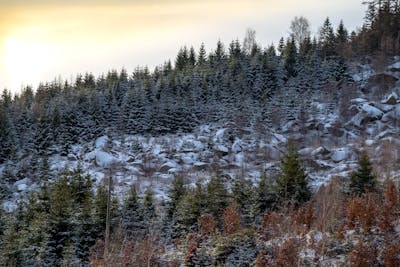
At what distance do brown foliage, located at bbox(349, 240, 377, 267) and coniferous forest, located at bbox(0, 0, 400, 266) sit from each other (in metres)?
0.04

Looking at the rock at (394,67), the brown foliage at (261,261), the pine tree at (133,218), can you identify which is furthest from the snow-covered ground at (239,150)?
the brown foliage at (261,261)

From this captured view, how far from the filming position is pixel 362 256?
11.9m

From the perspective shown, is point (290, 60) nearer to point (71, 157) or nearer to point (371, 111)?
point (371, 111)

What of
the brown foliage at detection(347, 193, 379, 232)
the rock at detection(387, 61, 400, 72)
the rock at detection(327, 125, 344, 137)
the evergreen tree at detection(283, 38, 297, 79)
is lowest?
the brown foliage at detection(347, 193, 379, 232)

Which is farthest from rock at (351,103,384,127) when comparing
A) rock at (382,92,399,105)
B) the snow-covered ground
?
rock at (382,92,399,105)

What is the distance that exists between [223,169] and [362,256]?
24.3 meters

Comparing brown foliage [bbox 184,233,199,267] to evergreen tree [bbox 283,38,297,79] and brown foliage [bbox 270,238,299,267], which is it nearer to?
Result: brown foliage [bbox 270,238,299,267]

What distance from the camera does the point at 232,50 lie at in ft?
219

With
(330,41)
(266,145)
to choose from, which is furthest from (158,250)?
(330,41)

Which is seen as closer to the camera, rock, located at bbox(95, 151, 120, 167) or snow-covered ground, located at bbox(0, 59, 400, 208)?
snow-covered ground, located at bbox(0, 59, 400, 208)

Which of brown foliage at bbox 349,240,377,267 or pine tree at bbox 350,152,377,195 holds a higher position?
pine tree at bbox 350,152,377,195

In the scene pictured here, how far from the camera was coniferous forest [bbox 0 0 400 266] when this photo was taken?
1520 cm

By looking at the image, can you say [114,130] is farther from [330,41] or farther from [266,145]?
[330,41]

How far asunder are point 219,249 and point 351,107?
32809 millimetres
